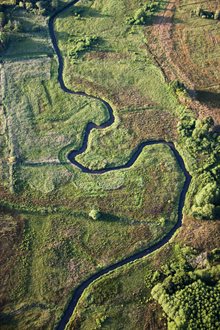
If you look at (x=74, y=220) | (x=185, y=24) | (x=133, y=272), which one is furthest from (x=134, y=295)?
(x=185, y=24)

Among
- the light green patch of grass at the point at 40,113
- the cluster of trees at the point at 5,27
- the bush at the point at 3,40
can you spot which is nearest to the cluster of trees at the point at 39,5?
the cluster of trees at the point at 5,27

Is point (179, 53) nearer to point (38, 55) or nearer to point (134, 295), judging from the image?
point (38, 55)

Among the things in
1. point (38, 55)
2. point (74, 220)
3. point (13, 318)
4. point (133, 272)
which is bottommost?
point (13, 318)

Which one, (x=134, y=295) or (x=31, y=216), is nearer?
(x=134, y=295)

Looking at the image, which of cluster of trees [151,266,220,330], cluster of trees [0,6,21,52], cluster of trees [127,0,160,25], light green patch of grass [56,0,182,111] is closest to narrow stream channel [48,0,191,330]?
light green patch of grass [56,0,182,111]

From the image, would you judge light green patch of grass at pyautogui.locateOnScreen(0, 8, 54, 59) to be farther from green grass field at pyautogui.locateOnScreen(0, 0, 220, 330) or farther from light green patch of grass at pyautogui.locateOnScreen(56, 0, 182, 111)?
light green patch of grass at pyautogui.locateOnScreen(56, 0, 182, 111)

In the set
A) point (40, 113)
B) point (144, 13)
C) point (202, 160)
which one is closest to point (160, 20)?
point (144, 13)
